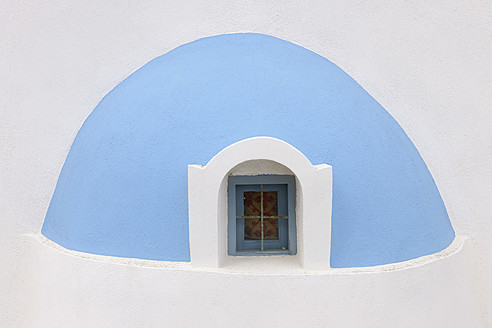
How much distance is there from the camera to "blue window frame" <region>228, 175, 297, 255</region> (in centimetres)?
558

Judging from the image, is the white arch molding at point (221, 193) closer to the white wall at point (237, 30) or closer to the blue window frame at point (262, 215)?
the blue window frame at point (262, 215)

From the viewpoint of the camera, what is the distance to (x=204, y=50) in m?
6.57

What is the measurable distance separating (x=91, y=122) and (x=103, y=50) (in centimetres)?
166

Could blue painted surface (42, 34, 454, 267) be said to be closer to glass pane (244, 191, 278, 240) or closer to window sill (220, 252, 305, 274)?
window sill (220, 252, 305, 274)

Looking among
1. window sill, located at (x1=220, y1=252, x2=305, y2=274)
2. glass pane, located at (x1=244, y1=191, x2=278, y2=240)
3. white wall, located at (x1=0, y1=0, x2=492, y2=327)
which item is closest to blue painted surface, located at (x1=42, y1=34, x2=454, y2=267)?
window sill, located at (x1=220, y1=252, x2=305, y2=274)

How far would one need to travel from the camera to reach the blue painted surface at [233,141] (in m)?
5.39

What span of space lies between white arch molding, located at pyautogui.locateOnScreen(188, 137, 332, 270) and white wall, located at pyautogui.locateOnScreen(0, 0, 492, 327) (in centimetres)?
291

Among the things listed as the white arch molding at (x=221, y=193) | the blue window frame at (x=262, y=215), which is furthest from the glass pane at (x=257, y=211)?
the white arch molding at (x=221, y=193)

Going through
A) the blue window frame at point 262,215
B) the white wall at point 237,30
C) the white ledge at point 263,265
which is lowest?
the white ledge at point 263,265

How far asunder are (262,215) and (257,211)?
3.7 inches

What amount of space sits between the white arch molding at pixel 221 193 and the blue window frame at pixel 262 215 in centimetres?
37

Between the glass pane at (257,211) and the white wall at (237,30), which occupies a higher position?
the white wall at (237,30)

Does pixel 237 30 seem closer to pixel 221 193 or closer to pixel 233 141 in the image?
pixel 233 141

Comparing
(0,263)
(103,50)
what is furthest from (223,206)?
(0,263)
